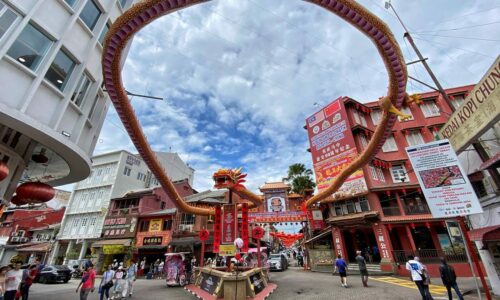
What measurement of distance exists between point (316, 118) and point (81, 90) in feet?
77.5

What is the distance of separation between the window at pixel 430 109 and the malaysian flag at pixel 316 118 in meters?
10.5

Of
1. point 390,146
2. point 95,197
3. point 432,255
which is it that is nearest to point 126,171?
point 95,197

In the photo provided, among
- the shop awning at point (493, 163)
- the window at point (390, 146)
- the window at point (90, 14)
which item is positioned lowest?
the shop awning at point (493, 163)

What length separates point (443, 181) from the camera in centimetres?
557

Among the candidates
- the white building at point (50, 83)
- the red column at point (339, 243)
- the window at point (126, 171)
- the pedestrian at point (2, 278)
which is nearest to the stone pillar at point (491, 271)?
the red column at point (339, 243)

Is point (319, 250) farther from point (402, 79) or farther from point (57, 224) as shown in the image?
point (57, 224)

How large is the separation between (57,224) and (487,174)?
46.4 metres

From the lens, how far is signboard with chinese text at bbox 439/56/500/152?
6309mm

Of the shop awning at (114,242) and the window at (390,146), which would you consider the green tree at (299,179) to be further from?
the shop awning at (114,242)

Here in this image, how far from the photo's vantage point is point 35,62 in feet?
20.7

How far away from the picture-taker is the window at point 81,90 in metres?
7.64

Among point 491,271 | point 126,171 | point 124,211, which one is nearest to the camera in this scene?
point 491,271

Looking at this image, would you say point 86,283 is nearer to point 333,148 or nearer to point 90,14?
point 90,14

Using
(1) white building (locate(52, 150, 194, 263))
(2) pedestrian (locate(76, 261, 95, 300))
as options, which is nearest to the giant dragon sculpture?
(2) pedestrian (locate(76, 261, 95, 300))
